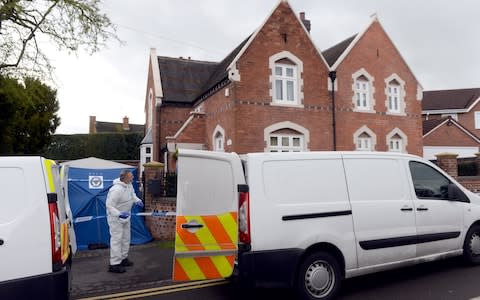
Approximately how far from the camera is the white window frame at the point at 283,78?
1722cm

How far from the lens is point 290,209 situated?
4.93 meters

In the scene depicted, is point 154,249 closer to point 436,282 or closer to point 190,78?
point 436,282

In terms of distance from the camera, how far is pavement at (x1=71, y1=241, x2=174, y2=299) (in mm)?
6203

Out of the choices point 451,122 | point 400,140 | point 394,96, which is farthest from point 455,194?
point 451,122

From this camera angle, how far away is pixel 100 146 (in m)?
36.8

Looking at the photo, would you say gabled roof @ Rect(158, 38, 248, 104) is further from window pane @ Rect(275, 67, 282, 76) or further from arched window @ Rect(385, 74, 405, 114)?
arched window @ Rect(385, 74, 405, 114)

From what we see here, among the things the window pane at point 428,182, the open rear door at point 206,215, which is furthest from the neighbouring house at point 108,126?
the open rear door at point 206,215

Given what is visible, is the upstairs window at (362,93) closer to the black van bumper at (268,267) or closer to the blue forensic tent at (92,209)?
the blue forensic tent at (92,209)

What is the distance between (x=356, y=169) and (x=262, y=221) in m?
1.71

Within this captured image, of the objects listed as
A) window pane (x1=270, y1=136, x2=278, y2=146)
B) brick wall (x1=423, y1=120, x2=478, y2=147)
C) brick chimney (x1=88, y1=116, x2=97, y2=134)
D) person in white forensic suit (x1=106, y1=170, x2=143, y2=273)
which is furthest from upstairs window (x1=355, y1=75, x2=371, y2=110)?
brick chimney (x1=88, y1=116, x2=97, y2=134)

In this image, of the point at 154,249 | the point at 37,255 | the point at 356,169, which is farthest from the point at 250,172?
the point at 154,249

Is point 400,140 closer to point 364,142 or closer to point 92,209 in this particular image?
point 364,142

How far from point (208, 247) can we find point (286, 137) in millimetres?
13020

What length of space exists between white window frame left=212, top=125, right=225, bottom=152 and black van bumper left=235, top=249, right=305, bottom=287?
1304 centimetres
